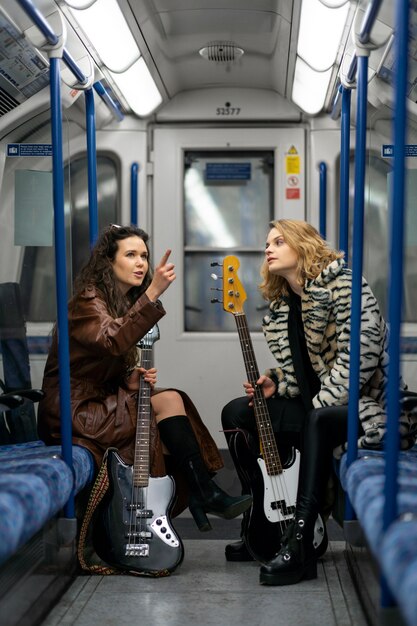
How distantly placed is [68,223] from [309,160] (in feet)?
5.61

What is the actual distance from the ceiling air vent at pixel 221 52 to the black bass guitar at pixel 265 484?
2.33 metres

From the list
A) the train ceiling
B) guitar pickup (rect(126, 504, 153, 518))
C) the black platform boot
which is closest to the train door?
the train ceiling

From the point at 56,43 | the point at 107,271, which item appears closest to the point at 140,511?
the point at 107,271

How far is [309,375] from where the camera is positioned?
440 cm

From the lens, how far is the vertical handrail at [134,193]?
6.37 meters

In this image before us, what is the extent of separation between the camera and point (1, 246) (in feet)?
15.6

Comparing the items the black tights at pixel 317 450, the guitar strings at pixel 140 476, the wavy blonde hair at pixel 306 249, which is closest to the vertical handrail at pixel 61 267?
the guitar strings at pixel 140 476

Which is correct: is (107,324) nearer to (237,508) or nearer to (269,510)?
(237,508)

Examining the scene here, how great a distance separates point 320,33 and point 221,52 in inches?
41.5

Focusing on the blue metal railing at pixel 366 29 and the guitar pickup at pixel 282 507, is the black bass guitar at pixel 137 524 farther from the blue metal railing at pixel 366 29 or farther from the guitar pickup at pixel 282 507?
the blue metal railing at pixel 366 29

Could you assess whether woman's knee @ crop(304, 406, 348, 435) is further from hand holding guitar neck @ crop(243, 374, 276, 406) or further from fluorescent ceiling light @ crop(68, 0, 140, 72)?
fluorescent ceiling light @ crop(68, 0, 140, 72)

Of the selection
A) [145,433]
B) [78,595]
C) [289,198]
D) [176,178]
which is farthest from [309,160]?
[78,595]

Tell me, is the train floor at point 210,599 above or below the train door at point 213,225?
below

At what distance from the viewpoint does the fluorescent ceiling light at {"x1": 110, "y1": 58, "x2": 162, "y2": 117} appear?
559cm
